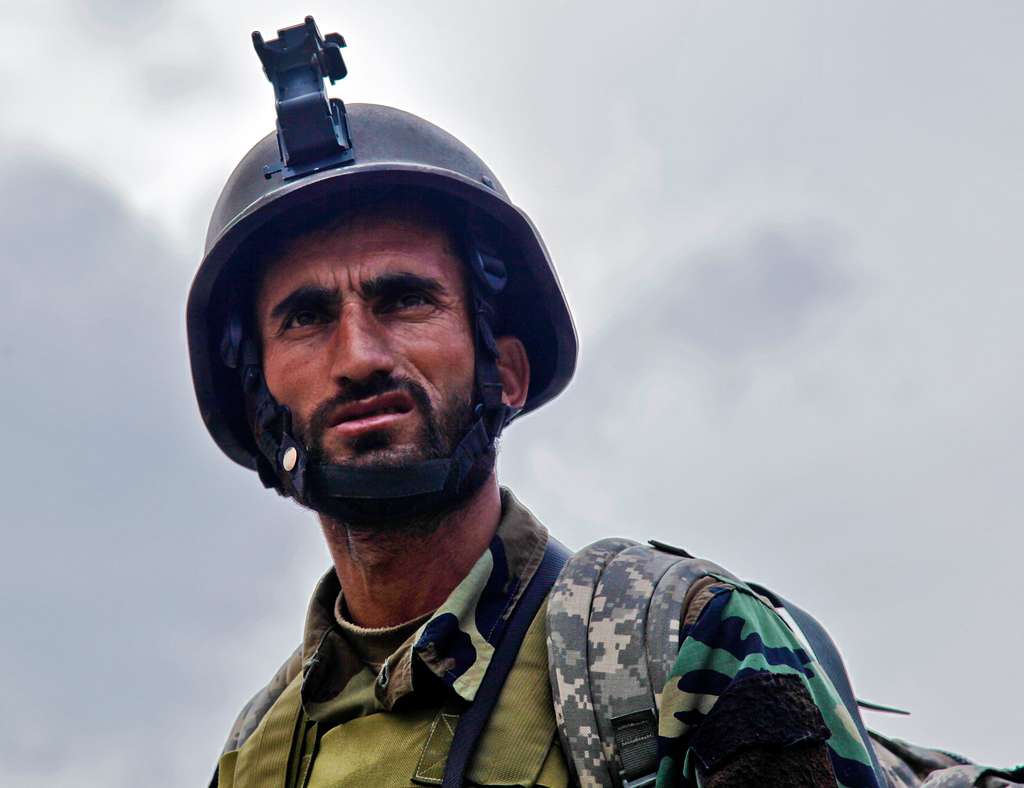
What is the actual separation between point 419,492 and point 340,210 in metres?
1.41

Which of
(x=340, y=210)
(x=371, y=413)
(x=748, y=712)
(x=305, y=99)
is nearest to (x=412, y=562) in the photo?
(x=371, y=413)

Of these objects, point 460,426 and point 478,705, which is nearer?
point 478,705

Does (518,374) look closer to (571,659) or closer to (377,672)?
→ (377,672)

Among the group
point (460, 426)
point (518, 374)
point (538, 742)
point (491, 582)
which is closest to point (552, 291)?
point (518, 374)

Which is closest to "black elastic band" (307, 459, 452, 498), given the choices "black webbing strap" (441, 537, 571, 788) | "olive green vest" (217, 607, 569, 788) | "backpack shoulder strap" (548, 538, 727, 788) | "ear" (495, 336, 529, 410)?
"black webbing strap" (441, 537, 571, 788)

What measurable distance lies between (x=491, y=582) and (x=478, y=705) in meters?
0.68

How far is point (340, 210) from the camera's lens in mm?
5965

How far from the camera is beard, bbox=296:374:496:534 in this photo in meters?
5.38

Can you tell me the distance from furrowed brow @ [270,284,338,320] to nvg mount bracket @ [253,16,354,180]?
61cm

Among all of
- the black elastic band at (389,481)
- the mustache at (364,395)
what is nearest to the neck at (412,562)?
the black elastic band at (389,481)

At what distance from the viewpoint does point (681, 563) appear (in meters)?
4.68

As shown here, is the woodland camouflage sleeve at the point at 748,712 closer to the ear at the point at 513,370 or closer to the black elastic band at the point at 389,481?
the black elastic band at the point at 389,481

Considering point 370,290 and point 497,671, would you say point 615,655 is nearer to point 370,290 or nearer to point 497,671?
point 497,671

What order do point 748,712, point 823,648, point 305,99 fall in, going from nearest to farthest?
1. point 748,712
2. point 823,648
3. point 305,99
